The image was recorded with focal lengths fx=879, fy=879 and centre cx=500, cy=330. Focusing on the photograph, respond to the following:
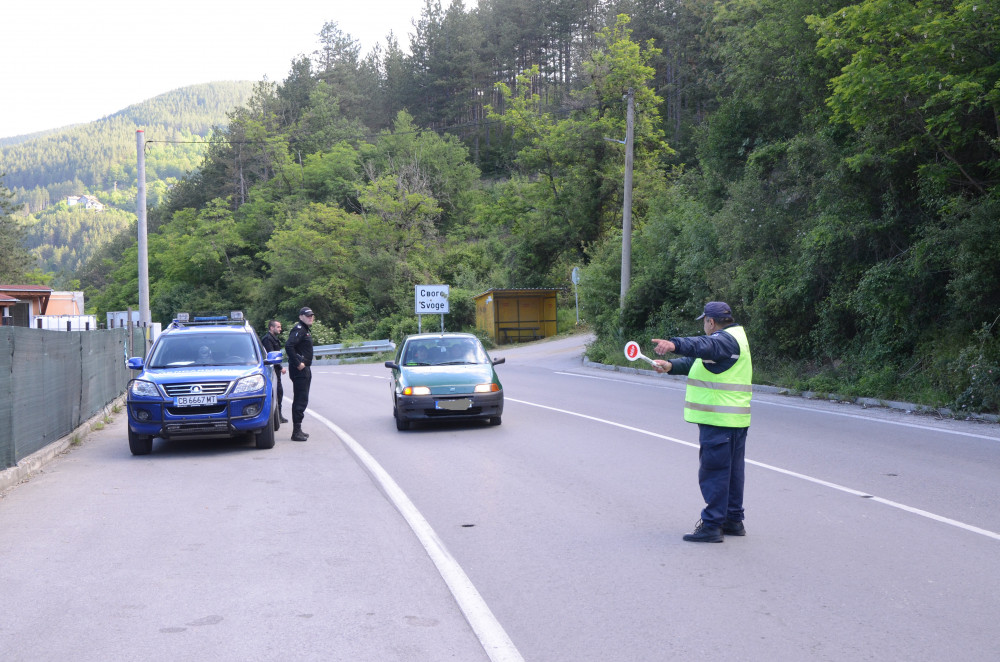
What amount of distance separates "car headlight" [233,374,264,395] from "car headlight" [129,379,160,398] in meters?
1.02

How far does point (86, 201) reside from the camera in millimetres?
190750

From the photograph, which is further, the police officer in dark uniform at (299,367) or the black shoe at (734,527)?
the police officer in dark uniform at (299,367)

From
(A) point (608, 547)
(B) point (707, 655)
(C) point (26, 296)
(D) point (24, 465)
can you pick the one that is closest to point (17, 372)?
(D) point (24, 465)

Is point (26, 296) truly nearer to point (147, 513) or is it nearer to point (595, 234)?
point (595, 234)

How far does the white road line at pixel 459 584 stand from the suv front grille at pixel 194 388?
9.87 feet

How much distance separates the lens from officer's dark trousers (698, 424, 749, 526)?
651 cm

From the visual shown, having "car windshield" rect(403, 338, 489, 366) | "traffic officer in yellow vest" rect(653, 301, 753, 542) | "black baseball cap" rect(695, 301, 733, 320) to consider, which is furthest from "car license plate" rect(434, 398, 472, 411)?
"black baseball cap" rect(695, 301, 733, 320)

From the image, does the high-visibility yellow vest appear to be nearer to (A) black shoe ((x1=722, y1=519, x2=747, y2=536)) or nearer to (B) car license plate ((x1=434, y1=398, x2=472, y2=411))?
(A) black shoe ((x1=722, y1=519, x2=747, y2=536))

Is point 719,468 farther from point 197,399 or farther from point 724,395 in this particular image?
point 197,399

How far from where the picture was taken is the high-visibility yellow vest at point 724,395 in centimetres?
654

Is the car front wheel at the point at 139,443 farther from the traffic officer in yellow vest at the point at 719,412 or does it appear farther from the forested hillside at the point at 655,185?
the forested hillside at the point at 655,185

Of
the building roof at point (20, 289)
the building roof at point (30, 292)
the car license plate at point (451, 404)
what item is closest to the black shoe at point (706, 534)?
Answer: the car license plate at point (451, 404)

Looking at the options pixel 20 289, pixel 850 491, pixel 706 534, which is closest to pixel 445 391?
pixel 850 491

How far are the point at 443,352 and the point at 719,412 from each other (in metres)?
8.78
